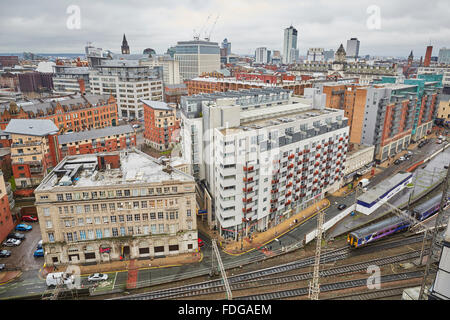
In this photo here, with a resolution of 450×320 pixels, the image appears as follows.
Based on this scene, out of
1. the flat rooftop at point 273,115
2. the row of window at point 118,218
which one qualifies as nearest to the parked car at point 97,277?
the row of window at point 118,218

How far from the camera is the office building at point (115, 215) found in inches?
2320

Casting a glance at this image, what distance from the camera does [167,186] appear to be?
61.2 metres

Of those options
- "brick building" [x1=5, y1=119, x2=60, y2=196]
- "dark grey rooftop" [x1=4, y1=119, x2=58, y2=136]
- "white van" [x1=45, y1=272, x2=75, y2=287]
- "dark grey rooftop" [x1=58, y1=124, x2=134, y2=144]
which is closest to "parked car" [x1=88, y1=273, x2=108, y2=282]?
"white van" [x1=45, y1=272, x2=75, y2=287]

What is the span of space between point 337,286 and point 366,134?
246ft

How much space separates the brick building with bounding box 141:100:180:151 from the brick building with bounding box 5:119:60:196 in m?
39.9

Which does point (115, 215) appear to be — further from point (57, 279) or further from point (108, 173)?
point (57, 279)

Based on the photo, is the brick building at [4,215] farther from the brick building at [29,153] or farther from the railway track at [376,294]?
the railway track at [376,294]

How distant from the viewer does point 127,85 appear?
179 m

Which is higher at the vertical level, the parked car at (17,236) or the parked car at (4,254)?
the parked car at (17,236)

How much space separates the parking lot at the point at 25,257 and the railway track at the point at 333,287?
41.7 m

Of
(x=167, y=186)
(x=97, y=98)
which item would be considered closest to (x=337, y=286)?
(x=167, y=186)

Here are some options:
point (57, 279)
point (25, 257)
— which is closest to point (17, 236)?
point (25, 257)

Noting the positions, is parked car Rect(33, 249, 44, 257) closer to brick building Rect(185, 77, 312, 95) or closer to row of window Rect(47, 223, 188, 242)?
row of window Rect(47, 223, 188, 242)
